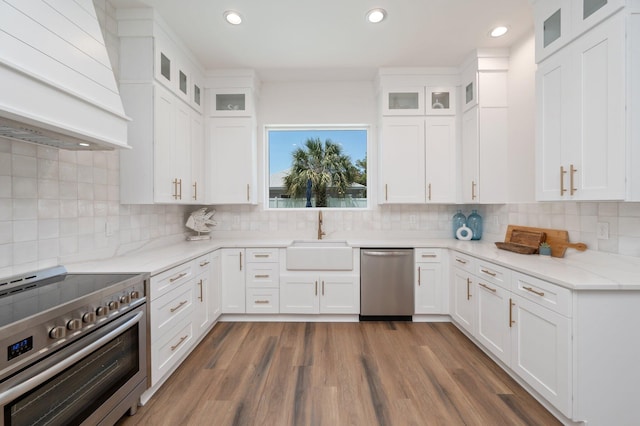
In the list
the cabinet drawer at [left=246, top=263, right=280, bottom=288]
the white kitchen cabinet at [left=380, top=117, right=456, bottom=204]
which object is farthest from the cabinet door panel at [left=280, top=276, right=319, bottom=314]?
the white kitchen cabinet at [left=380, top=117, right=456, bottom=204]

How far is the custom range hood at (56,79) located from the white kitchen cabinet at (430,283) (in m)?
2.82

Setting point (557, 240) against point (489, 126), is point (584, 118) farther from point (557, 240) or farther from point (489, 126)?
point (489, 126)

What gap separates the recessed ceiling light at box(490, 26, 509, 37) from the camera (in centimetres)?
247

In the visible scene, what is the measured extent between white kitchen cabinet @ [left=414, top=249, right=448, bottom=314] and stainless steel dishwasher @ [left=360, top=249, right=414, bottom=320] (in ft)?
0.25

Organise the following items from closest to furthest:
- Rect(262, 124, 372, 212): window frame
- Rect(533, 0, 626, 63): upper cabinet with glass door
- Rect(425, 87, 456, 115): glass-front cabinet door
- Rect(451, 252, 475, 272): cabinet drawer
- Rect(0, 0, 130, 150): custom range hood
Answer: Rect(0, 0, 130, 150): custom range hood < Rect(533, 0, 626, 63): upper cabinet with glass door < Rect(451, 252, 475, 272): cabinet drawer < Rect(425, 87, 456, 115): glass-front cabinet door < Rect(262, 124, 372, 212): window frame

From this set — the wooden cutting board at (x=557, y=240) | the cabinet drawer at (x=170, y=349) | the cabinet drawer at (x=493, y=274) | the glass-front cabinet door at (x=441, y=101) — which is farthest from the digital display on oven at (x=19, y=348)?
the glass-front cabinet door at (x=441, y=101)

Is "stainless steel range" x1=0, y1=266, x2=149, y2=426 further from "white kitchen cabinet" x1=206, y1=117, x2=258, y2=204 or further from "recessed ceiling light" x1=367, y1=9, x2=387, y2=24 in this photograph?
"recessed ceiling light" x1=367, y1=9, x2=387, y2=24

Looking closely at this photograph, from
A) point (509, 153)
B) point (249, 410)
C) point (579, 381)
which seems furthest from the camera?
point (509, 153)

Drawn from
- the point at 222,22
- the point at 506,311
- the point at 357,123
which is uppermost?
the point at 222,22

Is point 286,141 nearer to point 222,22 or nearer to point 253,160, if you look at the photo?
point 253,160

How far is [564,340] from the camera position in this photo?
1.49m

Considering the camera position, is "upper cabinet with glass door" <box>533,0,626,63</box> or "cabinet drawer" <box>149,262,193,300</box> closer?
"upper cabinet with glass door" <box>533,0,626,63</box>

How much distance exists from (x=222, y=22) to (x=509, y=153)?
9.88 ft

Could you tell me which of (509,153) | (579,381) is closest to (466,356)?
(579,381)
